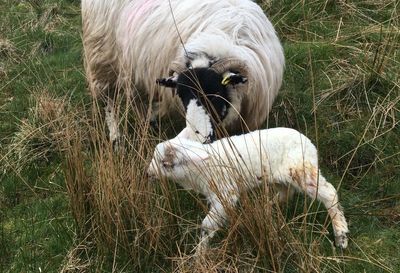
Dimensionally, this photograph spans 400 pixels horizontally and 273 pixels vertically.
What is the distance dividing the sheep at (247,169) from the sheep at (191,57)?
165 millimetres

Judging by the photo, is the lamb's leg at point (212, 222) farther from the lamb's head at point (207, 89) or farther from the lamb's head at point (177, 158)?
the lamb's head at point (207, 89)

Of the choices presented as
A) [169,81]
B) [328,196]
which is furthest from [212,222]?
[169,81]

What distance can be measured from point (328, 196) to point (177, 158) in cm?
73

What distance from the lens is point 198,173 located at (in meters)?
3.09

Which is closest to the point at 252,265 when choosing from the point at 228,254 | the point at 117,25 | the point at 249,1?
the point at 228,254

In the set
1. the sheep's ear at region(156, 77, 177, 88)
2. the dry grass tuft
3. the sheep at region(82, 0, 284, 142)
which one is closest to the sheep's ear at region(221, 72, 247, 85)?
the sheep at region(82, 0, 284, 142)

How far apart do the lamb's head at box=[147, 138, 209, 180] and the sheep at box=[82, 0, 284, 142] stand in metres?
0.18

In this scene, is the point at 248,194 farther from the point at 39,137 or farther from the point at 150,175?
the point at 39,137

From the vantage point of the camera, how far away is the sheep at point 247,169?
293 cm

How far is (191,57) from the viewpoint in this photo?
147 inches

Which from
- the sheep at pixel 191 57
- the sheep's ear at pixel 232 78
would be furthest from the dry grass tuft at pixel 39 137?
the sheep's ear at pixel 232 78

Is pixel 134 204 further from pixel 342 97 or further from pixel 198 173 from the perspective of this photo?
pixel 342 97

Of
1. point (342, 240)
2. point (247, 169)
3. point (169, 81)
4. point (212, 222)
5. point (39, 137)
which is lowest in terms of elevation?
point (39, 137)

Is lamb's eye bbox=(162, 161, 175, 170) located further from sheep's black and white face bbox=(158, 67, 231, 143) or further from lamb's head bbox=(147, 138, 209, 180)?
sheep's black and white face bbox=(158, 67, 231, 143)
